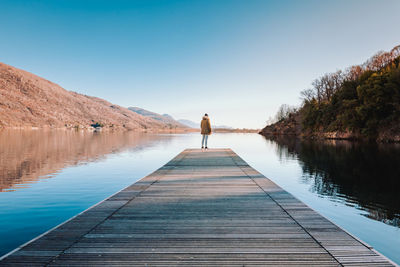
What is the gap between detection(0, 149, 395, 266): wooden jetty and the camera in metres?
2.74

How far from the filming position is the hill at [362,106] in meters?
40.0

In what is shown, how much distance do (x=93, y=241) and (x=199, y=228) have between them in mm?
1585

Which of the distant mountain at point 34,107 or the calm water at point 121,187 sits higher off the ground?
the distant mountain at point 34,107

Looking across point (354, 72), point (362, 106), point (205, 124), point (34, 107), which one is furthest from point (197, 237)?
point (34, 107)

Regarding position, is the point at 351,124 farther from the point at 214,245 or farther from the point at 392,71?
the point at 214,245

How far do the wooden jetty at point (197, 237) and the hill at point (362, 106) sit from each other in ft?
154

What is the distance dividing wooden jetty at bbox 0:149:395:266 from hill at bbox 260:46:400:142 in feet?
154

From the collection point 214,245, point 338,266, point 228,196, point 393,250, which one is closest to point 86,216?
point 214,245

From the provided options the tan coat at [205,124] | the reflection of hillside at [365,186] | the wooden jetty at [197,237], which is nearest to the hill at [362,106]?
the reflection of hillside at [365,186]

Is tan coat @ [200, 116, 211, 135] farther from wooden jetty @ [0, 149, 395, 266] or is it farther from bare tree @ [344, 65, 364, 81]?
bare tree @ [344, 65, 364, 81]

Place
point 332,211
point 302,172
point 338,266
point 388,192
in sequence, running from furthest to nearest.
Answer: point 302,172
point 388,192
point 332,211
point 338,266

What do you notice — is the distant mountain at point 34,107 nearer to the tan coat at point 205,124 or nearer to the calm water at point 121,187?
the calm water at point 121,187

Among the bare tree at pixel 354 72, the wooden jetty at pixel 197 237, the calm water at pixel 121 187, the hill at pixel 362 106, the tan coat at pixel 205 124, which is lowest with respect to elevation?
the calm water at pixel 121 187

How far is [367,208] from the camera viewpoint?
7270 mm
